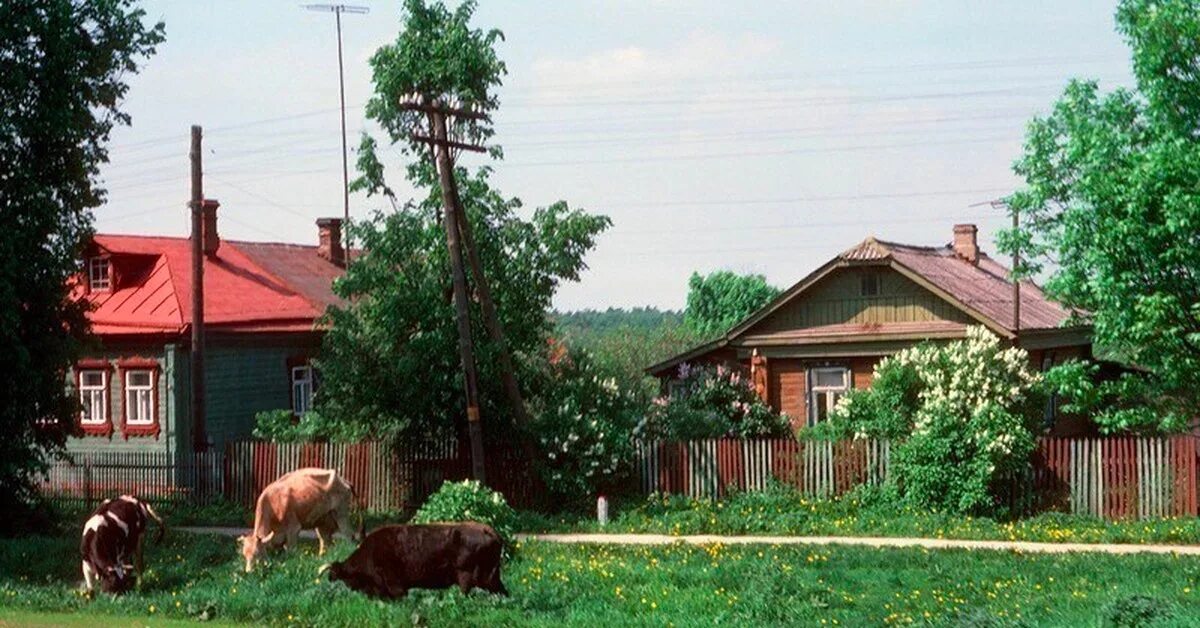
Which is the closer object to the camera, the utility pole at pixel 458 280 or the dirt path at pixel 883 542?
the dirt path at pixel 883 542

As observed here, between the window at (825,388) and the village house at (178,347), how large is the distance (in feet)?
41.9

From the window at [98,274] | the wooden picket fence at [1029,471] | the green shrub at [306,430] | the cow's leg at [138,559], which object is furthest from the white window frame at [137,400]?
the cow's leg at [138,559]

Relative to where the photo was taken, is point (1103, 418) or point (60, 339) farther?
point (60, 339)

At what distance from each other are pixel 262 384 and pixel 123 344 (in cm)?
386

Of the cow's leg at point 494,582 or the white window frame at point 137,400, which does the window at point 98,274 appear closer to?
the white window frame at point 137,400

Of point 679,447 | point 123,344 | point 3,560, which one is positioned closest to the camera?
point 3,560

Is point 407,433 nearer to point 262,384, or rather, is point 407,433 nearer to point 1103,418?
point 262,384

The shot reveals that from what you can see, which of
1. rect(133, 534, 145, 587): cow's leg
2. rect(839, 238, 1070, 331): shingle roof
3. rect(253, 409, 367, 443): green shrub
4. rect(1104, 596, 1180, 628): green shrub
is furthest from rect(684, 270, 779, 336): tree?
rect(1104, 596, 1180, 628): green shrub

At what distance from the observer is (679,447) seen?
33.4m

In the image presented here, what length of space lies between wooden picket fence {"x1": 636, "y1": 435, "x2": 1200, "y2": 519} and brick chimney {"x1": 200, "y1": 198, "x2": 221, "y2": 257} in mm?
20160

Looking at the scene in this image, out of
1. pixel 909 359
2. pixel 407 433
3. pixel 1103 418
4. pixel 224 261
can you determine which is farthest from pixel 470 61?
pixel 224 261

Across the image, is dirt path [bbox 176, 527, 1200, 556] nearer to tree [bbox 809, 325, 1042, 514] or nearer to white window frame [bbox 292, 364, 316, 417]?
tree [bbox 809, 325, 1042, 514]

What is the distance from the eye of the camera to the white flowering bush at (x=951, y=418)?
30.3m

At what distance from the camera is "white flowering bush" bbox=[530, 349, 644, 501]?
32.6m
